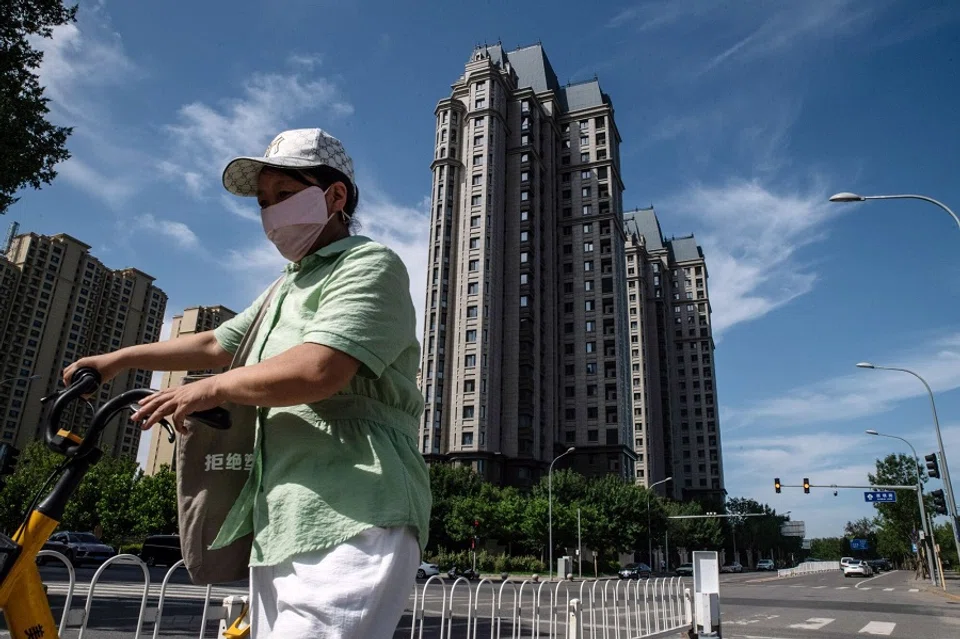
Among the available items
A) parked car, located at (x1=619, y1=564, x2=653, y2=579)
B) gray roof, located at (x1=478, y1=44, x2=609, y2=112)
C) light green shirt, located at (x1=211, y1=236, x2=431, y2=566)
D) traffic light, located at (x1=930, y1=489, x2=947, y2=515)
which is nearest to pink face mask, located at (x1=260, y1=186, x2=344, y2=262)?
light green shirt, located at (x1=211, y1=236, x2=431, y2=566)

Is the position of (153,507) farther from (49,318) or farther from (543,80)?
(543,80)

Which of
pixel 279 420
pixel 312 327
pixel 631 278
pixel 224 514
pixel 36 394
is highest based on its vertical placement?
pixel 631 278

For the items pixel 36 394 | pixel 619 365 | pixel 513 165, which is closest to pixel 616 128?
pixel 513 165

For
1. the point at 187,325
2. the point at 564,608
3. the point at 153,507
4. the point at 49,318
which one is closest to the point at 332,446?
the point at 564,608

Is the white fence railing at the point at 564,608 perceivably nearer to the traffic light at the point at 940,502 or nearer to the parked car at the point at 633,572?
the traffic light at the point at 940,502

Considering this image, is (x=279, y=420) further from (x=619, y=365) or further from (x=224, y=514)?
(x=619, y=365)

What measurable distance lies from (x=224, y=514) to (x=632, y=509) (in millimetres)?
55819

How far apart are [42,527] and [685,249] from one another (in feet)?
444

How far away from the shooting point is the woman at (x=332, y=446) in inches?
52.1

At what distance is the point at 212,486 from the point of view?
153cm

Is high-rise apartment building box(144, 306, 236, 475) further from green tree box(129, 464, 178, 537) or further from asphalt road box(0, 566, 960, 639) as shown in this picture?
asphalt road box(0, 566, 960, 639)

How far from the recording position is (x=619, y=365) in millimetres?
73250

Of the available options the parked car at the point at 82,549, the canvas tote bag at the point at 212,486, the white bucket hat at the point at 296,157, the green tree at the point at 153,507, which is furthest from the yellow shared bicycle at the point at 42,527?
the green tree at the point at 153,507

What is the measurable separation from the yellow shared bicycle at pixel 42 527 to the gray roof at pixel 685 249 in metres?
130
